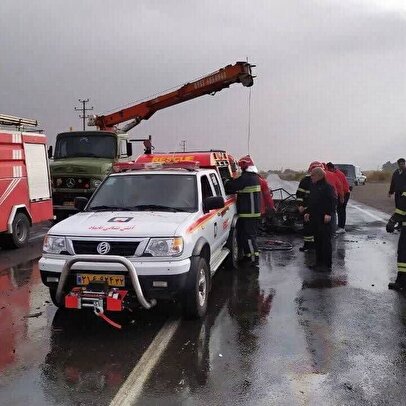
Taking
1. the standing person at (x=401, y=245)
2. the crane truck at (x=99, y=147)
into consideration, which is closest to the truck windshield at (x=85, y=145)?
the crane truck at (x=99, y=147)

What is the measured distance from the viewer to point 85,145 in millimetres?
14578

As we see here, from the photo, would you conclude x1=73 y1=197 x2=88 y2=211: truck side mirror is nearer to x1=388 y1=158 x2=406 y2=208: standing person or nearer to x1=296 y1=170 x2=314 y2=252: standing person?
x1=296 y1=170 x2=314 y2=252: standing person

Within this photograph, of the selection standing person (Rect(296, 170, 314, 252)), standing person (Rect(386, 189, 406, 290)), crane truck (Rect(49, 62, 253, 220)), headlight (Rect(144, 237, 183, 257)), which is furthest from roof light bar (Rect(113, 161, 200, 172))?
crane truck (Rect(49, 62, 253, 220))

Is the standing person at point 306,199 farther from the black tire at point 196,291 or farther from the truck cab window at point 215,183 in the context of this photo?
the black tire at point 196,291

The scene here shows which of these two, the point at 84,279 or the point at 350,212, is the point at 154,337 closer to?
the point at 84,279

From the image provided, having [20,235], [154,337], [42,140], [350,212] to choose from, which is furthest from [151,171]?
[350,212]

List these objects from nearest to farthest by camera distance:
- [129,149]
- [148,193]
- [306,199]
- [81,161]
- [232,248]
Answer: [148,193] < [232,248] < [306,199] < [81,161] < [129,149]

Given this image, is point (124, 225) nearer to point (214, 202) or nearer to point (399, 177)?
point (214, 202)

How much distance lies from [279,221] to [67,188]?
608 centimetres

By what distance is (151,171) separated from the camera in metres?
6.52

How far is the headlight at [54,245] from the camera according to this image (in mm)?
5125

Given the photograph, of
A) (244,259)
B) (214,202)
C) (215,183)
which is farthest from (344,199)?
(214,202)

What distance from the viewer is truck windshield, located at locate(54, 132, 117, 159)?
47.2 ft

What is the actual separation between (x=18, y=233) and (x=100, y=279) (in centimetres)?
659
